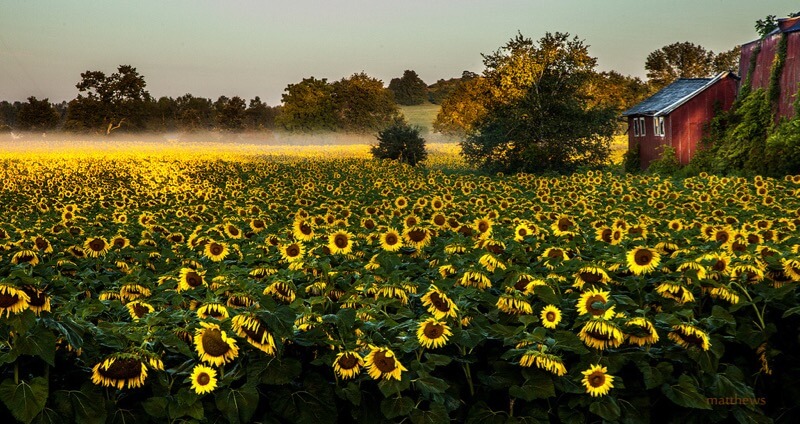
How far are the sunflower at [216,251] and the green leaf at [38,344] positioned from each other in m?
3.25

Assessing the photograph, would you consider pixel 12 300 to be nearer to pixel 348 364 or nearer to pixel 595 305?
pixel 348 364

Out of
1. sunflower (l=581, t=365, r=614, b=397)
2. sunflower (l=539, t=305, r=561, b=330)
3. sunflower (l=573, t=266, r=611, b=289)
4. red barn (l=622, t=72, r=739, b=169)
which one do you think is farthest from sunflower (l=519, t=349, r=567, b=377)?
red barn (l=622, t=72, r=739, b=169)

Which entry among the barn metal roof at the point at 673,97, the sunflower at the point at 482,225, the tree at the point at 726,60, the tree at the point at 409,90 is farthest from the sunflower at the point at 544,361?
the tree at the point at 409,90

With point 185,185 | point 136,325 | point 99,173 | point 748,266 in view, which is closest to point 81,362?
point 136,325

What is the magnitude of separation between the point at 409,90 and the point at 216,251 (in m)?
172

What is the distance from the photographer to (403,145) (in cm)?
3825

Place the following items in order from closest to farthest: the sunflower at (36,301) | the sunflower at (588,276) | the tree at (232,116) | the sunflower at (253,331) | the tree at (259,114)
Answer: the sunflower at (36,301)
the sunflower at (253,331)
the sunflower at (588,276)
the tree at (232,116)
the tree at (259,114)

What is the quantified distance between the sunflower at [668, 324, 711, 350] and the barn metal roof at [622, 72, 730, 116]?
1346 inches

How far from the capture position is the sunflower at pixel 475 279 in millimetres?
4461

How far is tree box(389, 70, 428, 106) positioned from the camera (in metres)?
175

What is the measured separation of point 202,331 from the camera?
3.24 meters

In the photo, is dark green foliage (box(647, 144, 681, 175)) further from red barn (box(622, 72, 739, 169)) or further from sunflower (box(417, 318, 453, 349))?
sunflower (box(417, 318, 453, 349))

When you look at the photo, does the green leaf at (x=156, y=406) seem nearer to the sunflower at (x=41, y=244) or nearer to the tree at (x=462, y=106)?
the sunflower at (x=41, y=244)

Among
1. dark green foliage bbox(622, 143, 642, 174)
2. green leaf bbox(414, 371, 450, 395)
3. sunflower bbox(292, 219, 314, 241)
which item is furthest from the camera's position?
dark green foliage bbox(622, 143, 642, 174)
